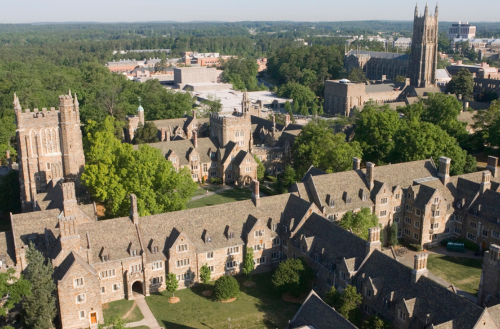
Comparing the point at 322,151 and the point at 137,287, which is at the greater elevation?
the point at 322,151

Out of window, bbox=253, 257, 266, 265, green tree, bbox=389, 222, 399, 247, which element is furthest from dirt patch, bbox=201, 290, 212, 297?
green tree, bbox=389, 222, 399, 247

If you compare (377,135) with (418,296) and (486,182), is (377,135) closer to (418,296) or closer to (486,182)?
(486,182)

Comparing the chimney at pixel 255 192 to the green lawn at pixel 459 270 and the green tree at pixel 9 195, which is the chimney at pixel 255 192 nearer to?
the green lawn at pixel 459 270

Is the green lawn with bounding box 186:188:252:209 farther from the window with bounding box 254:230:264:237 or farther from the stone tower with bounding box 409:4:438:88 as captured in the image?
the stone tower with bounding box 409:4:438:88

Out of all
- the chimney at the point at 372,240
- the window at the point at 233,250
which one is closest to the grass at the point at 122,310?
the window at the point at 233,250

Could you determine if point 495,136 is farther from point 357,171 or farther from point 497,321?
point 497,321

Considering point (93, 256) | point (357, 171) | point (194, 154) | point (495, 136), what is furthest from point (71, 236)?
point (495, 136)

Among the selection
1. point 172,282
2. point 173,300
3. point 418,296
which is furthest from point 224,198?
point 418,296
